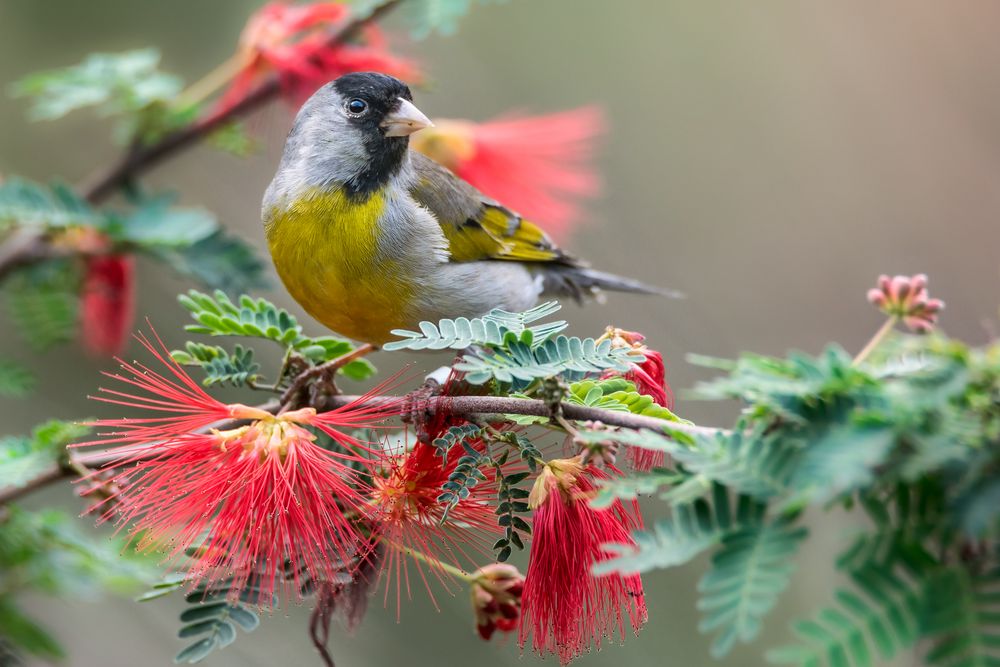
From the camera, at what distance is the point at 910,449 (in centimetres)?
134

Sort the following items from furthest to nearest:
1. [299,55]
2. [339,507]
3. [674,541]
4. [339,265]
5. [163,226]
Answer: [299,55], [163,226], [339,265], [339,507], [674,541]

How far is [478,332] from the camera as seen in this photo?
2.04 meters

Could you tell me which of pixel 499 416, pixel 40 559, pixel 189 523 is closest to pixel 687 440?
pixel 499 416

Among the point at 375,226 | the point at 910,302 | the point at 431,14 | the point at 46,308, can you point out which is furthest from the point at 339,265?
the point at 910,302

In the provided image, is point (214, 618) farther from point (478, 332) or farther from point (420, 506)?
point (478, 332)

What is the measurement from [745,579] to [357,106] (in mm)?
2423

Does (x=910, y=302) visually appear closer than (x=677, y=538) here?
No

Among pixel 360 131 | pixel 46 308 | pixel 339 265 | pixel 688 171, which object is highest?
pixel 688 171

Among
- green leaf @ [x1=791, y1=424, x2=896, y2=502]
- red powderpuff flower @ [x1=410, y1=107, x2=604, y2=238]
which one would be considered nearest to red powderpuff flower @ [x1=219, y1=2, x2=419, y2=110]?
red powderpuff flower @ [x1=410, y1=107, x2=604, y2=238]

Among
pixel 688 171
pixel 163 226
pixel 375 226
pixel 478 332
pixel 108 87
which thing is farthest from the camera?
pixel 688 171

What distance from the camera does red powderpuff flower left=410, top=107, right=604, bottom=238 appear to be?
4.14 m

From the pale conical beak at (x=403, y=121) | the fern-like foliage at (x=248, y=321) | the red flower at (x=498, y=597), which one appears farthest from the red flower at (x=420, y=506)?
the pale conical beak at (x=403, y=121)

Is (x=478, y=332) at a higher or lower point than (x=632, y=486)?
higher

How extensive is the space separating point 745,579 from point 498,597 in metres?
1.08
